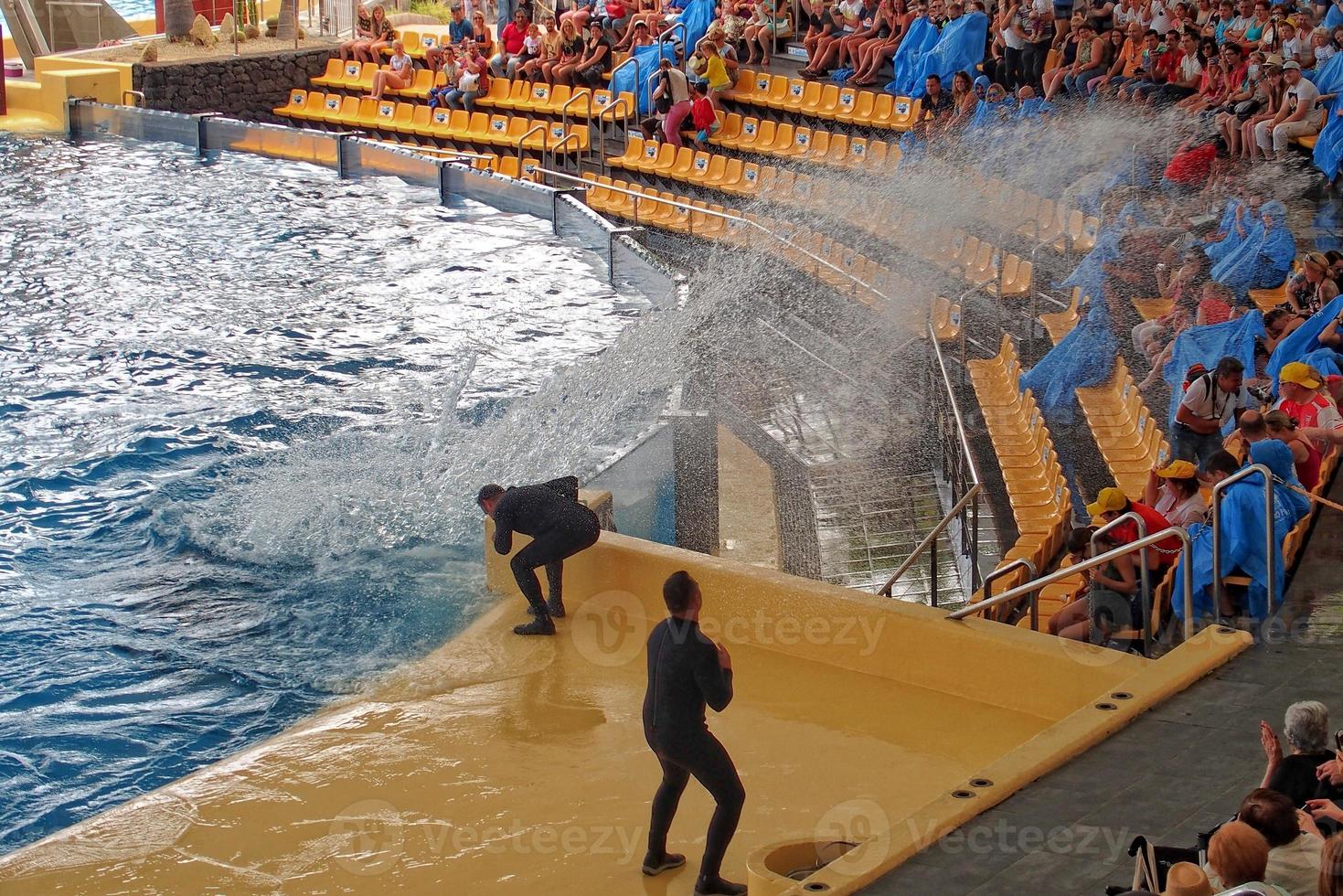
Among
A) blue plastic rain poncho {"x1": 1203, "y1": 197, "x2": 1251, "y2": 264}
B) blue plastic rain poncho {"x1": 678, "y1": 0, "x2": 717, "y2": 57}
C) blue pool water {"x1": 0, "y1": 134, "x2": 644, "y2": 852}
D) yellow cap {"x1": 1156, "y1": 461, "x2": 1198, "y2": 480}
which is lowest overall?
blue pool water {"x1": 0, "y1": 134, "x2": 644, "y2": 852}

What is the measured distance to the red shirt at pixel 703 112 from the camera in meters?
18.2

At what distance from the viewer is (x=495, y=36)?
26.8 metres

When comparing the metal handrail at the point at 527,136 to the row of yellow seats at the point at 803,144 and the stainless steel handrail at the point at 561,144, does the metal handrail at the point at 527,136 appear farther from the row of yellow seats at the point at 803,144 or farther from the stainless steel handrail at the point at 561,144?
the row of yellow seats at the point at 803,144

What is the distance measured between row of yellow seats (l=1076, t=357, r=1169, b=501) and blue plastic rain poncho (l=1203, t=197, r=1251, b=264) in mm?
1531

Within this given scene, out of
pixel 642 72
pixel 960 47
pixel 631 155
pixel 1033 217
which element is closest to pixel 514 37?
pixel 642 72

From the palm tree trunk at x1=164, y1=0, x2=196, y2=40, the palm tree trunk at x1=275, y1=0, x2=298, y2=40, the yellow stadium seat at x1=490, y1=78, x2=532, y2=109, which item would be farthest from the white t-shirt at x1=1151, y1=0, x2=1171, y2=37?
the palm tree trunk at x1=164, y1=0, x2=196, y2=40

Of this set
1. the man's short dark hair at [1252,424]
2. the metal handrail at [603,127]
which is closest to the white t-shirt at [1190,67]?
the metal handrail at [603,127]

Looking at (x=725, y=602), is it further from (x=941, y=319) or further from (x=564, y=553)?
(x=941, y=319)

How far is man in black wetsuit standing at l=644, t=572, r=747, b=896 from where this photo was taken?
5.09 m

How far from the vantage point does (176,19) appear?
26.3m

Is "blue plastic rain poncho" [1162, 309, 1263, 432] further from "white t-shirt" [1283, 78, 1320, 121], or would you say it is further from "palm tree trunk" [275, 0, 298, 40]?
"palm tree trunk" [275, 0, 298, 40]

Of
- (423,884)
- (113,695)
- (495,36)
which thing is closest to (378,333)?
(113,695)

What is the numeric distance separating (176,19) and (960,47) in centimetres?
1559

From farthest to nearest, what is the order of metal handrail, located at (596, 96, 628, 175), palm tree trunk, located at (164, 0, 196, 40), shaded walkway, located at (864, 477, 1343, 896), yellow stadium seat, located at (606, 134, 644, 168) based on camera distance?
palm tree trunk, located at (164, 0, 196, 40) < metal handrail, located at (596, 96, 628, 175) < yellow stadium seat, located at (606, 134, 644, 168) < shaded walkway, located at (864, 477, 1343, 896)
